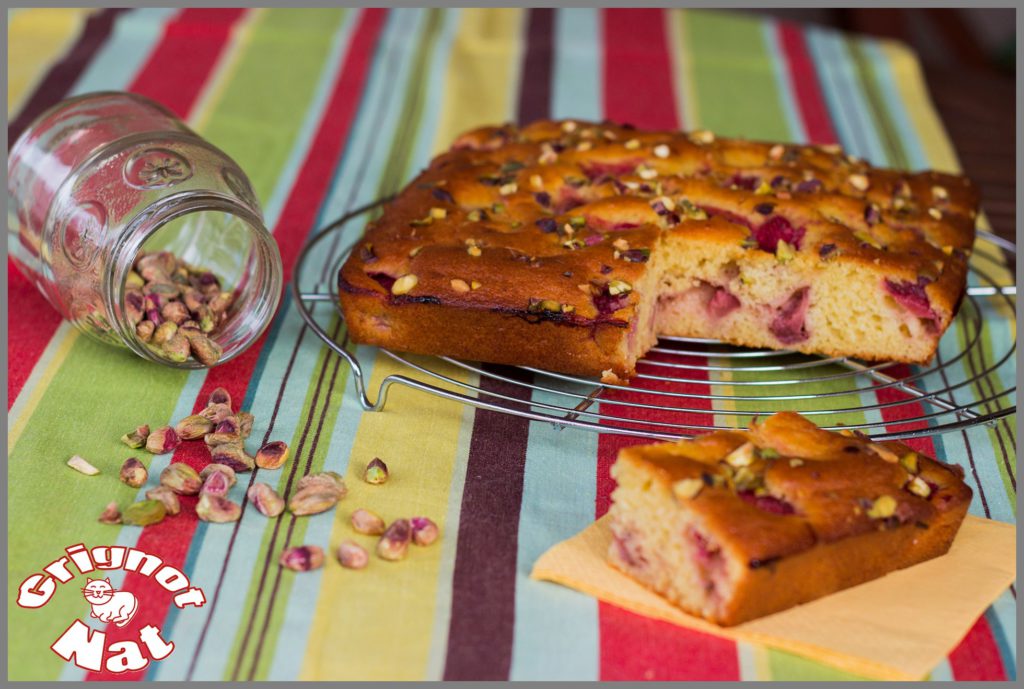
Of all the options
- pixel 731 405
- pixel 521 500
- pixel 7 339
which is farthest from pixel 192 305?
pixel 731 405

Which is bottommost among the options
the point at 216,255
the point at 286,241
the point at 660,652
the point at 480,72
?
the point at 660,652

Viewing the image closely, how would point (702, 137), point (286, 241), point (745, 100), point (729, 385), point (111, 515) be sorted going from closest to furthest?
point (111, 515) < point (729, 385) < point (702, 137) < point (286, 241) < point (745, 100)

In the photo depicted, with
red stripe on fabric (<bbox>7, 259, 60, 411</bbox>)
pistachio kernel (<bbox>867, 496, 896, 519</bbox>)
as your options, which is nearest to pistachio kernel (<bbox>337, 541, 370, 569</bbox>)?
pistachio kernel (<bbox>867, 496, 896, 519</bbox>)

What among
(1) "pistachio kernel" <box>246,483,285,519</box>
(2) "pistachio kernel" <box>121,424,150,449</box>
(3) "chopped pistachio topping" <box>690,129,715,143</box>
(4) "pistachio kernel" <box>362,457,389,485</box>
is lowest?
(1) "pistachio kernel" <box>246,483,285,519</box>

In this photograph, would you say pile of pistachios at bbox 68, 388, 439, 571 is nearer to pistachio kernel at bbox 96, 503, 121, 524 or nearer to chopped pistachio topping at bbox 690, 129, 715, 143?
pistachio kernel at bbox 96, 503, 121, 524

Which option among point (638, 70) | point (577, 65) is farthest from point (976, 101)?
point (577, 65)

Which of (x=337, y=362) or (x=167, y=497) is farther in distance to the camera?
(x=337, y=362)

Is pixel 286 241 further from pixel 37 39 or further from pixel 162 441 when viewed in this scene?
pixel 37 39
